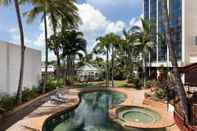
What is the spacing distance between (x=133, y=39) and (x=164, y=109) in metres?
16.5

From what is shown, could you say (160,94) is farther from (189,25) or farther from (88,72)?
(88,72)

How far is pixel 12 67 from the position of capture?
1531cm

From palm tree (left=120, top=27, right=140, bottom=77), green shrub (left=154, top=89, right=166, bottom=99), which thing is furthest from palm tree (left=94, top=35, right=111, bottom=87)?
green shrub (left=154, top=89, right=166, bottom=99)

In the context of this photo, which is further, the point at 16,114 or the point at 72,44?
the point at 72,44

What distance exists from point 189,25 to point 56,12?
18.5 meters

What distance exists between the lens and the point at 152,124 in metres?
11.5

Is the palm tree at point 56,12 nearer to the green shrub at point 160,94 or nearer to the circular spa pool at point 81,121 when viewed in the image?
the circular spa pool at point 81,121

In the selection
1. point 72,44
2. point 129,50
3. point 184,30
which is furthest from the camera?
point 129,50

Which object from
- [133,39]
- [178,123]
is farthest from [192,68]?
[133,39]

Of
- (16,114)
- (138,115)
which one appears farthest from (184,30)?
(16,114)

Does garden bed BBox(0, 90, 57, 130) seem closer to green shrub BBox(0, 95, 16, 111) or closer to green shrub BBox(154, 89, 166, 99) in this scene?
green shrub BBox(0, 95, 16, 111)

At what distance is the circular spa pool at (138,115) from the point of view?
41.3 ft

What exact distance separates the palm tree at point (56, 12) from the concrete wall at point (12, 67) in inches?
45.2

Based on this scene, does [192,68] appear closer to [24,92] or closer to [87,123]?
[87,123]
